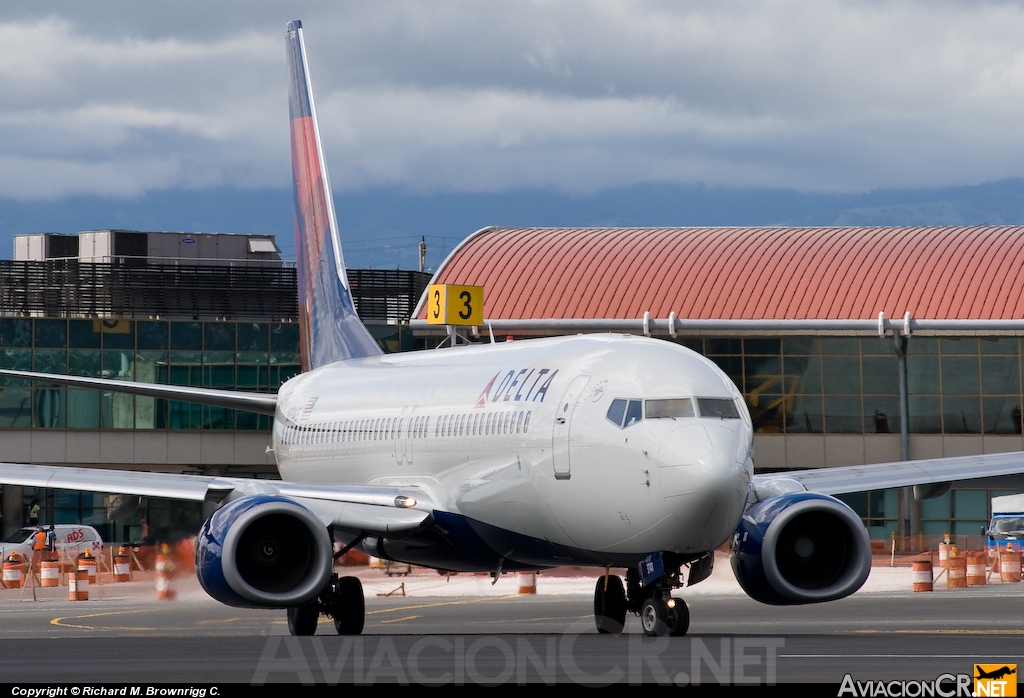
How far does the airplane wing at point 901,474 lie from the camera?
22125 mm

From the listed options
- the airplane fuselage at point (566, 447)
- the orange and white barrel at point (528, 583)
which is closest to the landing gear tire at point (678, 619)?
the airplane fuselage at point (566, 447)

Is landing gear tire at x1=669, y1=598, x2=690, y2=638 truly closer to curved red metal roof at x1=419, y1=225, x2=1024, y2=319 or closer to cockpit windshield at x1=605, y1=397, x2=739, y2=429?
cockpit windshield at x1=605, y1=397, x2=739, y2=429

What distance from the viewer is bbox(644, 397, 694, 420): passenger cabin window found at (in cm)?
1848

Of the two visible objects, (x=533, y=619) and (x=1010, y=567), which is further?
(x=1010, y=567)

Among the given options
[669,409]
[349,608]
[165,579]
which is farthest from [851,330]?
[669,409]

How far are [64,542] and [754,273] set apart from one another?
25699 mm

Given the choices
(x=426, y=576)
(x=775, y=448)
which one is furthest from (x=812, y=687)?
(x=775, y=448)

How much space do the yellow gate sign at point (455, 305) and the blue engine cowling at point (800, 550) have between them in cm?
3673

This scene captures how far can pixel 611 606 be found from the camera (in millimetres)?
21266

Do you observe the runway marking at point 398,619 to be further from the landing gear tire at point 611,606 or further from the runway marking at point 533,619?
the landing gear tire at point 611,606

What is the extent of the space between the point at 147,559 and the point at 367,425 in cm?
1463

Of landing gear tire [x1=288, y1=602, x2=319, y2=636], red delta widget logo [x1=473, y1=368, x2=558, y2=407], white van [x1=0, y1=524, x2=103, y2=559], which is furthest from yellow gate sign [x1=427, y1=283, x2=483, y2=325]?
landing gear tire [x1=288, y1=602, x2=319, y2=636]

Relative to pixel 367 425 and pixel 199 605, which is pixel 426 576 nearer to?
pixel 199 605

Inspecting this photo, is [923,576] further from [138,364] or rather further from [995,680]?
[138,364]
